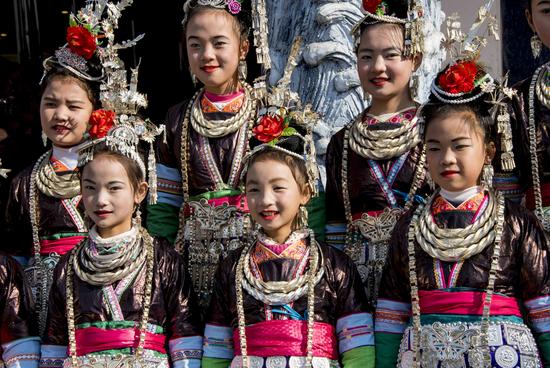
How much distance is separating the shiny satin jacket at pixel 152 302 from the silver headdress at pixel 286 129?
1.56ft

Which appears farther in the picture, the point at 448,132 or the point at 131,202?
the point at 131,202

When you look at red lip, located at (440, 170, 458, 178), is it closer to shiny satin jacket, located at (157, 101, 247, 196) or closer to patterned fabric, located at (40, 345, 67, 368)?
shiny satin jacket, located at (157, 101, 247, 196)

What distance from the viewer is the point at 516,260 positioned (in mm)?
4352

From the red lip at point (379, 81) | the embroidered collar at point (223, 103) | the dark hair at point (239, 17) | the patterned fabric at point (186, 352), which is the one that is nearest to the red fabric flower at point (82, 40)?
the dark hair at point (239, 17)

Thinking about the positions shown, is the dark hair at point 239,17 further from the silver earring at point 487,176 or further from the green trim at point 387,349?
the green trim at point 387,349

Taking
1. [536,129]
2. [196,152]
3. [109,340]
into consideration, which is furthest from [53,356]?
[536,129]

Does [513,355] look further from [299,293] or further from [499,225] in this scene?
[299,293]

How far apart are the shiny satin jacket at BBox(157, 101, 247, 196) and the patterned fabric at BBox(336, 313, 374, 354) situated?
3.16 ft

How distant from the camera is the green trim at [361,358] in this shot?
446cm

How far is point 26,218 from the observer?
5.30 metres

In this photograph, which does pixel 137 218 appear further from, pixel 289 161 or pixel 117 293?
pixel 289 161

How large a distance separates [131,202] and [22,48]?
287 centimetres

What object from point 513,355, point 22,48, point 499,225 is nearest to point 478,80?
point 499,225

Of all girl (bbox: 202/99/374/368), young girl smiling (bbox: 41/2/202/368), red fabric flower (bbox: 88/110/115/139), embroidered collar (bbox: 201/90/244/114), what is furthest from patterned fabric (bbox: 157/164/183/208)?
girl (bbox: 202/99/374/368)
